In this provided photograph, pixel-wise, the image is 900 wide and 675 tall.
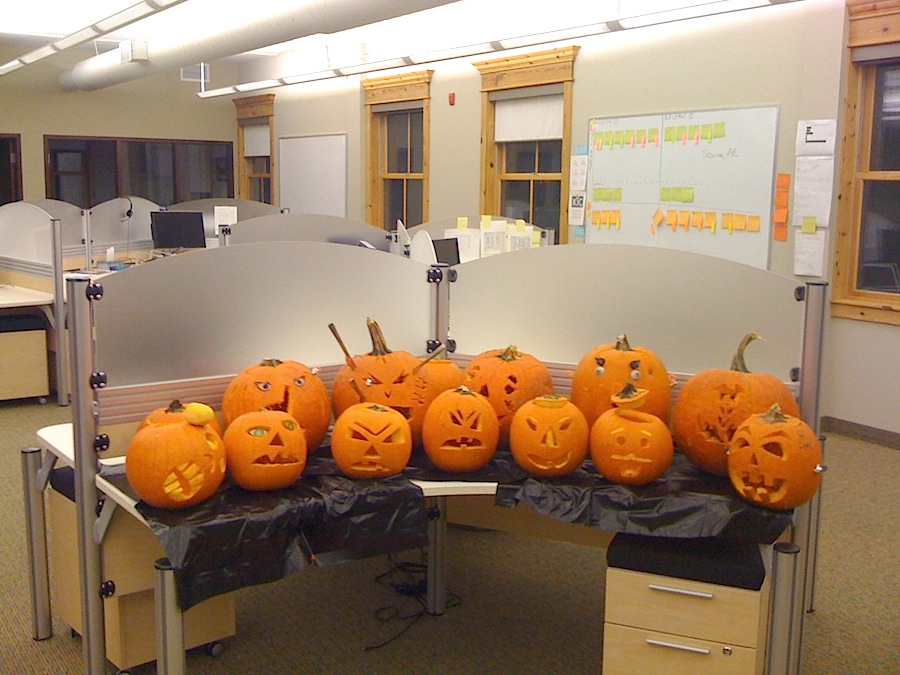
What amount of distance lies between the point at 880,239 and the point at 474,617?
371 centimetres

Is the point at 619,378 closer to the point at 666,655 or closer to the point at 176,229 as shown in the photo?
the point at 666,655

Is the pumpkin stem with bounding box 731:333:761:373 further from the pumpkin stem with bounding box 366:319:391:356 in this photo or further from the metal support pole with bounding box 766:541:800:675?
the pumpkin stem with bounding box 366:319:391:356

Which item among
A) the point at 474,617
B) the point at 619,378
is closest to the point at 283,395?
the point at 619,378

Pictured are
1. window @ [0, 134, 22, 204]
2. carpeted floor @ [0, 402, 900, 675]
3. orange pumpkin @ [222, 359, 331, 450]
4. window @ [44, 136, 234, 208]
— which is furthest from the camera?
window @ [44, 136, 234, 208]

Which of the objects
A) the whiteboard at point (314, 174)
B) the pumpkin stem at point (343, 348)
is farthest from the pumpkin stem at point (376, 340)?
the whiteboard at point (314, 174)

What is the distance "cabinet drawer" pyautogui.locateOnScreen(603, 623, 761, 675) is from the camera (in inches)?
76.9

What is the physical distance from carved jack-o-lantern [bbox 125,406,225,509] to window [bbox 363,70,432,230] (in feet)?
21.9

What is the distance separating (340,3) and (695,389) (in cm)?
438

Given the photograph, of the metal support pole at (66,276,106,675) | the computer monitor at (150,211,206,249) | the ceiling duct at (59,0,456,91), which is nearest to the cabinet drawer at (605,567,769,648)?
the metal support pole at (66,276,106,675)

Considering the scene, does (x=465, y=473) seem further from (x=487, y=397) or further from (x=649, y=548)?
(x=649, y=548)

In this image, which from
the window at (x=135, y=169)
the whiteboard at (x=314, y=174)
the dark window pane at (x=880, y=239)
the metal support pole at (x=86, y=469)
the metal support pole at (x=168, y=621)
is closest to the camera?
the metal support pole at (x=168, y=621)

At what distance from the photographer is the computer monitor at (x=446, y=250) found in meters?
4.71

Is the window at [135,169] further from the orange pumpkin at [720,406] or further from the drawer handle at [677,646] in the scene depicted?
the drawer handle at [677,646]

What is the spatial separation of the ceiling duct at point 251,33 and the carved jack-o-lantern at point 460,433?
3.75m
